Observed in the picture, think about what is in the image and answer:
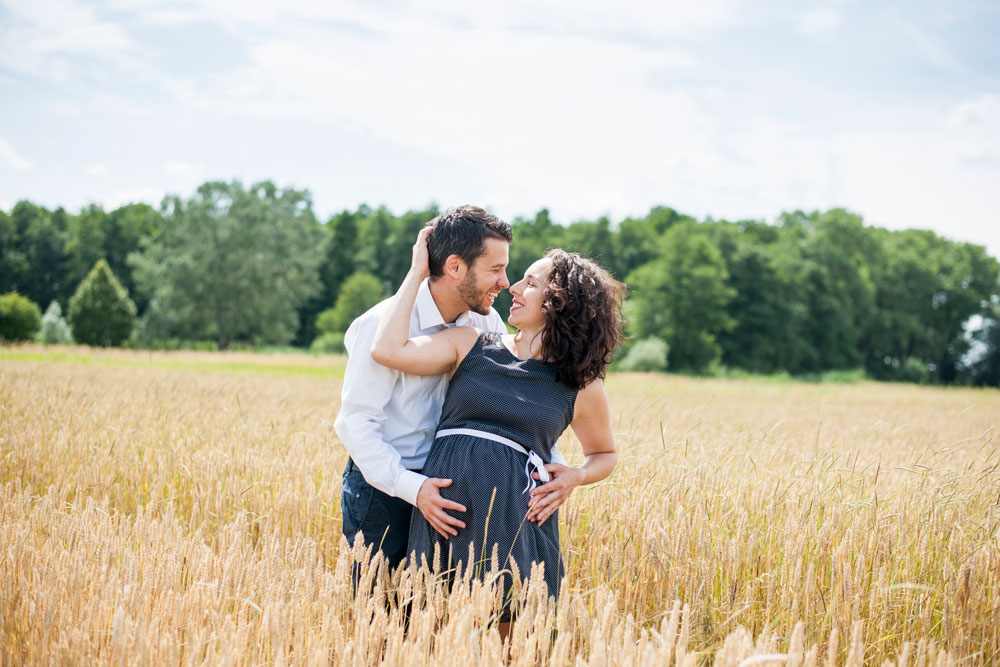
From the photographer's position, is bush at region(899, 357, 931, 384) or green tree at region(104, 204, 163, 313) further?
green tree at region(104, 204, 163, 313)

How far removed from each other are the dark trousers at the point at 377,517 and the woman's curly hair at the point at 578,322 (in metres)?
0.99

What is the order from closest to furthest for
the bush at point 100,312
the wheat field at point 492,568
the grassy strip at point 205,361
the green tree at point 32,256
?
the wheat field at point 492,568, the grassy strip at point 205,361, the bush at point 100,312, the green tree at point 32,256

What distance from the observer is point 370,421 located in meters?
3.12

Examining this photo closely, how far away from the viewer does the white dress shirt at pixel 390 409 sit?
3.00 m

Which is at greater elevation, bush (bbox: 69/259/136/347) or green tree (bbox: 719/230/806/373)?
green tree (bbox: 719/230/806/373)

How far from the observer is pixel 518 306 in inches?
126

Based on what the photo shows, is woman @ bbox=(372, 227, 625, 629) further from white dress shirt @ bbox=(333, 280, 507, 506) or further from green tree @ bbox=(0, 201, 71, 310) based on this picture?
green tree @ bbox=(0, 201, 71, 310)

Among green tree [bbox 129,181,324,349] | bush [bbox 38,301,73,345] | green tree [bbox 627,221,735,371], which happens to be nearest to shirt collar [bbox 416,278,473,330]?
bush [bbox 38,301,73,345]

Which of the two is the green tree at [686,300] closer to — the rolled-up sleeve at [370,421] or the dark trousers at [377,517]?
the dark trousers at [377,517]

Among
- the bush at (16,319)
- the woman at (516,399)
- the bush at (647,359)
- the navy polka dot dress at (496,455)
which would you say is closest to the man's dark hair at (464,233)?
the woman at (516,399)

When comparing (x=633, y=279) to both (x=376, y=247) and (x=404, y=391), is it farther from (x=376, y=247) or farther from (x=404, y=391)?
(x=404, y=391)

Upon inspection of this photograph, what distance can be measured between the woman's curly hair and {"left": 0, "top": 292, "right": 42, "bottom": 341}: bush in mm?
55140

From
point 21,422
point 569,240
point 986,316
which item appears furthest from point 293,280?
point 986,316

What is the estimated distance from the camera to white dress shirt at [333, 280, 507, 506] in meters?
3.00
